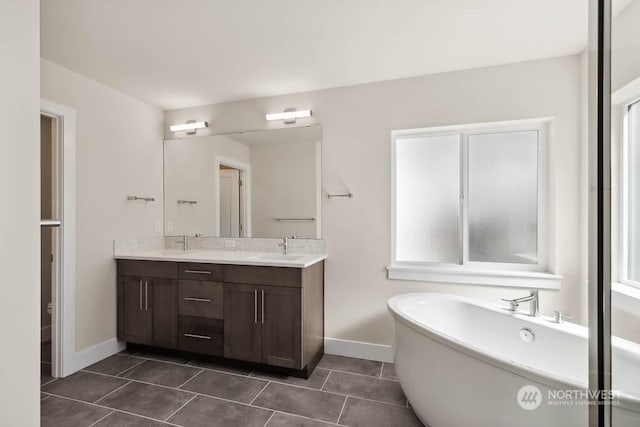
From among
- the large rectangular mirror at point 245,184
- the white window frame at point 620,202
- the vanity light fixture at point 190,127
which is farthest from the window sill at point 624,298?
the vanity light fixture at point 190,127

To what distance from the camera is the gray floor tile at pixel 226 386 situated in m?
2.11

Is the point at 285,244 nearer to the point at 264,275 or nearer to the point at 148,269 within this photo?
the point at 264,275

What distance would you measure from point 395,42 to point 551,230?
1.83m

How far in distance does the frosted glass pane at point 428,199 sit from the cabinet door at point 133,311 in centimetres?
234

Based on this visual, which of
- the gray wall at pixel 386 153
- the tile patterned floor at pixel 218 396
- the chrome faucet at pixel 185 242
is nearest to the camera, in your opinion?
the tile patterned floor at pixel 218 396

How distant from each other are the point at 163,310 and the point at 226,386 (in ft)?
2.98

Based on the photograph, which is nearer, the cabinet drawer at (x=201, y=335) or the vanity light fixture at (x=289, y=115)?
the cabinet drawer at (x=201, y=335)

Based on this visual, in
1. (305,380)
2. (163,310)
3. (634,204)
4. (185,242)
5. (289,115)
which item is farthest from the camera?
(185,242)

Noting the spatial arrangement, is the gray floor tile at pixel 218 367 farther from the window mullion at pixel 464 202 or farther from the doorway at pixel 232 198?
the window mullion at pixel 464 202

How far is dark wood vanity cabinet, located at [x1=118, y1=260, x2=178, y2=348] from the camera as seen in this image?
2.64 metres

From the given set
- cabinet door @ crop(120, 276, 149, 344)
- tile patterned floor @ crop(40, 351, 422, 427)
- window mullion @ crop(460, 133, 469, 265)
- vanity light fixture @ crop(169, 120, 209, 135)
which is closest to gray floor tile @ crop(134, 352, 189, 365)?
tile patterned floor @ crop(40, 351, 422, 427)

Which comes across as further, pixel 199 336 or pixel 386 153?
pixel 386 153

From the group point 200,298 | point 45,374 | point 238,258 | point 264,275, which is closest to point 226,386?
point 200,298

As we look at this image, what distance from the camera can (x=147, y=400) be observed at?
2.04 m
